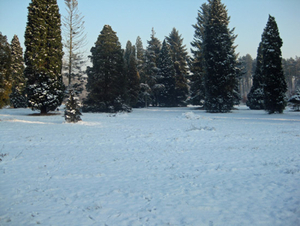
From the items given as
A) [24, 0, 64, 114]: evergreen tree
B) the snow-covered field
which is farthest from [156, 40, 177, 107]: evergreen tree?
the snow-covered field

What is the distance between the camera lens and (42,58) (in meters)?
24.4

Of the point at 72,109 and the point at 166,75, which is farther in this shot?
the point at 166,75

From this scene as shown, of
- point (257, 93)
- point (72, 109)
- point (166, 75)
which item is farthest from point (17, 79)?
point (257, 93)

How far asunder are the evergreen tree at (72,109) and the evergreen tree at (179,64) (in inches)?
1352

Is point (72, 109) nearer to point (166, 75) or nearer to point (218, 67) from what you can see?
point (218, 67)

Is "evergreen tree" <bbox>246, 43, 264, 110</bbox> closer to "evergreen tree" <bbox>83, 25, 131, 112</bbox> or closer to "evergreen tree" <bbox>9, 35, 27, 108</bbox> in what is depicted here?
"evergreen tree" <bbox>83, 25, 131, 112</bbox>

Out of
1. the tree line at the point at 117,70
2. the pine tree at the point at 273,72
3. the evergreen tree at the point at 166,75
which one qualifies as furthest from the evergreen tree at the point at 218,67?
the evergreen tree at the point at 166,75

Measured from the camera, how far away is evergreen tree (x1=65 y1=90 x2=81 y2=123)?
18.0 meters

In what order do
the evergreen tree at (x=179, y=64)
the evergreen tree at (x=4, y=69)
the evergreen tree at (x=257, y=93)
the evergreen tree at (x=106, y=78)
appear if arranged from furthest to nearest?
the evergreen tree at (x=179, y=64) < the evergreen tree at (x=257, y=93) < the evergreen tree at (x=106, y=78) < the evergreen tree at (x=4, y=69)

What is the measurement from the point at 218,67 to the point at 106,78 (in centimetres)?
1643

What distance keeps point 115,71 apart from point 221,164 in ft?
89.6

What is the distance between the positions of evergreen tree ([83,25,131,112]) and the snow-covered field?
21589 mm

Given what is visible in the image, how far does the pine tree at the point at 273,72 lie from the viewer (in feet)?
84.8

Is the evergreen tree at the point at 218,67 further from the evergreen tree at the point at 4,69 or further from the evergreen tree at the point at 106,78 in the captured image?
the evergreen tree at the point at 4,69
